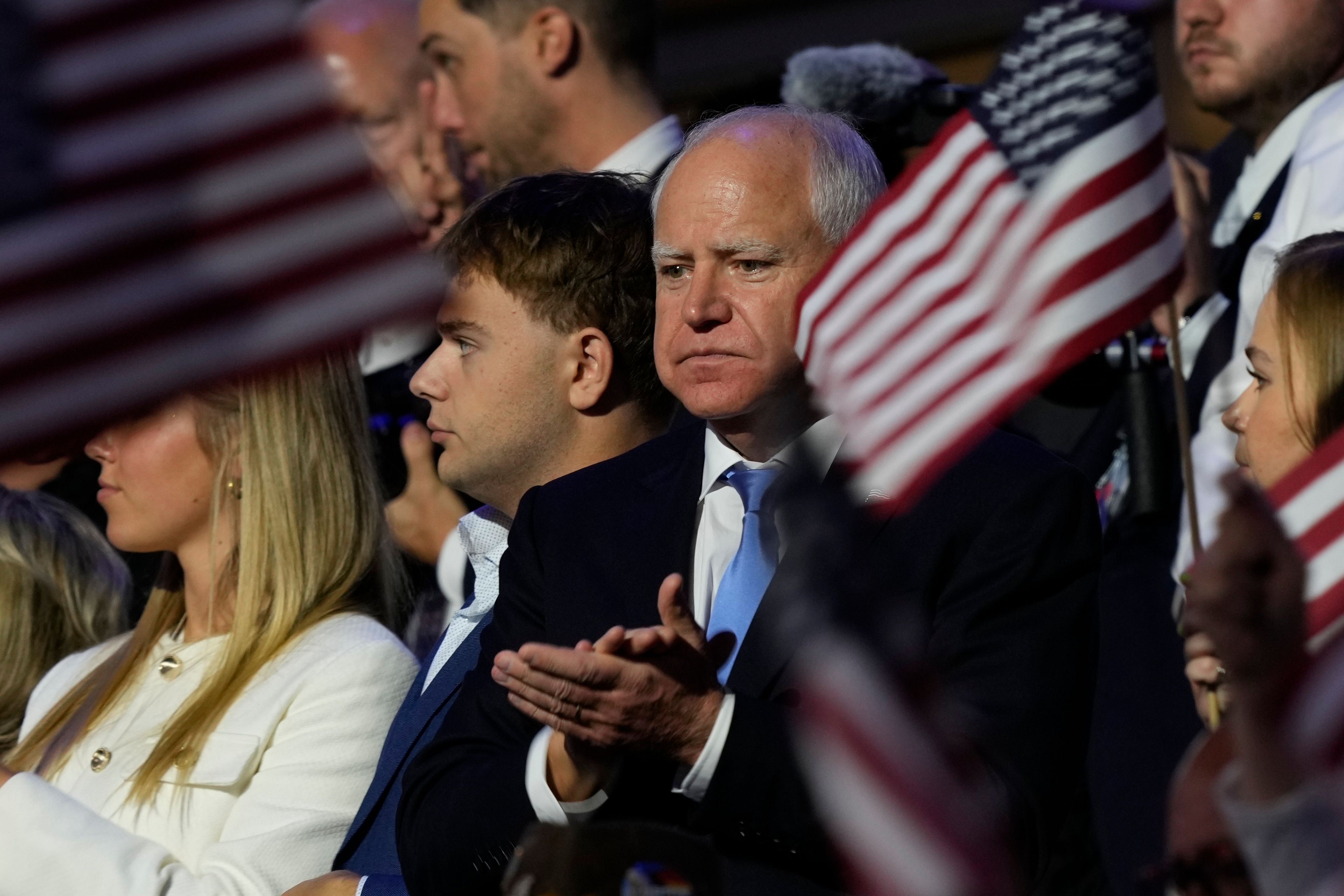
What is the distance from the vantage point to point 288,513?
376cm

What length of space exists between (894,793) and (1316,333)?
4.98 ft

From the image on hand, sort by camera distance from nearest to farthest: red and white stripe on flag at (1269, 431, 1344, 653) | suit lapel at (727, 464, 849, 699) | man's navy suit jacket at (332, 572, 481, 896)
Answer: red and white stripe on flag at (1269, 431, 1344, 653)
suit lapel at (727, 464, 849, 699)
man's navy suit jacket at (332, 572, 481, 896)

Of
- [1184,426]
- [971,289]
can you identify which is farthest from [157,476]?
[1184,426]

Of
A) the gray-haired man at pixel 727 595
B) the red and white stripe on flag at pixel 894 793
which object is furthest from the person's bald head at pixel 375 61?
the red and white stripe on flag at pixel 894 793

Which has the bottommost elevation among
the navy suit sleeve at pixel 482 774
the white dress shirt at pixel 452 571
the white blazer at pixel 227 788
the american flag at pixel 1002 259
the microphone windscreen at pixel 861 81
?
the white dress shirt at pixel 452 571

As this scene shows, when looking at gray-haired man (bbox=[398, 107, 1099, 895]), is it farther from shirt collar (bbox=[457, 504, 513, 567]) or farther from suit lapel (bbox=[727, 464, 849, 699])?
shirt collar (bbox=[457, 504, 513, 567])

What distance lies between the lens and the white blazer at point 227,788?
3.31 metres

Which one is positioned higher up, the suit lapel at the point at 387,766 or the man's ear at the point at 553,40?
the man's ear at the point at 553,40

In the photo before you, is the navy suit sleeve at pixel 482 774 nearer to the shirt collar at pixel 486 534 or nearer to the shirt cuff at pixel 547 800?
the shirt cuff at pixel 547 800

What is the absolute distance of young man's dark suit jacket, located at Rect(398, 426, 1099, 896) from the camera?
2744mm

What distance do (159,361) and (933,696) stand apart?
0.93 metres

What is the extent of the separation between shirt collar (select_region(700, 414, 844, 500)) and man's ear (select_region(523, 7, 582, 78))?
6.89ft

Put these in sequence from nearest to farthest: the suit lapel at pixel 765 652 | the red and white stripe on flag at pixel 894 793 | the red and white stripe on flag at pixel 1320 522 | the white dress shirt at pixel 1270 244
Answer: the red and white stripe on flag at pixel 894 793, the red and white stripe on flag at pixel 1320 522, the suit lapel at pixel 765 652, the white dress shirt at pixel 1270 244

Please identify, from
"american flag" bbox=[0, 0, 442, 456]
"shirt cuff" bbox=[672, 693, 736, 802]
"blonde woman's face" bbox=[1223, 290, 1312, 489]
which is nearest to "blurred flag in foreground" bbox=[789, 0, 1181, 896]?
"shirt cuff" bbox=[672, 693, 736, 802]
